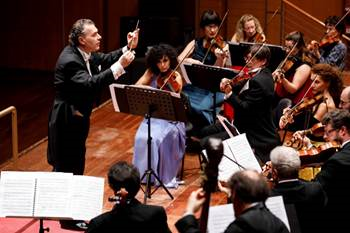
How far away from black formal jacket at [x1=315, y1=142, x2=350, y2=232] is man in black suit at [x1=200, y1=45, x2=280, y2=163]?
142 cm

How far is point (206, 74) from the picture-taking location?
7.40 m

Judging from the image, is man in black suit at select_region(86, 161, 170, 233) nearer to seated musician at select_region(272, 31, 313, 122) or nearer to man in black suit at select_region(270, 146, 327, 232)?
man in black suit at select_region(270, 146, 327, 232)

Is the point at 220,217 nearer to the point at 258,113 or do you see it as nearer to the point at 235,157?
the point at 235,157

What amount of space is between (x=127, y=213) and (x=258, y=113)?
2.54 m

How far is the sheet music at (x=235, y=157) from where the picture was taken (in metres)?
5.39

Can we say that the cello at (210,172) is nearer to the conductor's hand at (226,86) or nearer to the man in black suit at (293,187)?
the man in black suit at (293,187)

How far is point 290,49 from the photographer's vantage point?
7895 millimetres

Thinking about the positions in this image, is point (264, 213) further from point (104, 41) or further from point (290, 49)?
point (104, 41)

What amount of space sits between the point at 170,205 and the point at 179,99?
1.02 meters

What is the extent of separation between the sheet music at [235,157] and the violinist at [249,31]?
10.8 feet

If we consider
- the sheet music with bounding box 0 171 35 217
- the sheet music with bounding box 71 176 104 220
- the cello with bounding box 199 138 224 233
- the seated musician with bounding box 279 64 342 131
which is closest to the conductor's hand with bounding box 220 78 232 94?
the seated musician with bounding box 279 64 342 131

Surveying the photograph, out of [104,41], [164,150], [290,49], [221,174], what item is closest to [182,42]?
[104,41]

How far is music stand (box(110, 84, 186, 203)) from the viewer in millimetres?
6445

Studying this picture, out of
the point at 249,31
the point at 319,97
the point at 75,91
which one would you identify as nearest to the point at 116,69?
the point at 75,91
